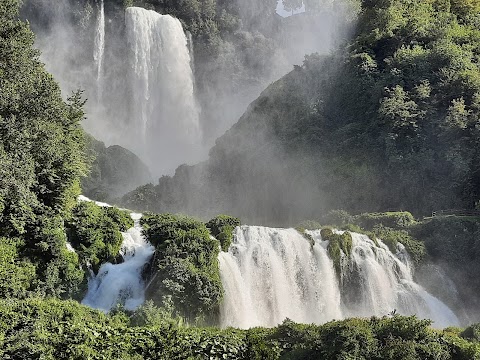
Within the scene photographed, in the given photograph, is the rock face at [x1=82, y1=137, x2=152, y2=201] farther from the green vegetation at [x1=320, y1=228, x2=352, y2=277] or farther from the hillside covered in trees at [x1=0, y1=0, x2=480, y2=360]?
the green vegetation at [x1=320, y1=228, x2=352, y2=277]

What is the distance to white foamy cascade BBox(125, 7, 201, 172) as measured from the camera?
56344mm

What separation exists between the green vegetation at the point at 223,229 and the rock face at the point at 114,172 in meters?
19.3

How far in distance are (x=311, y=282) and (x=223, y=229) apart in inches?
191

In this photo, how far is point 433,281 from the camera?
26.4 meters

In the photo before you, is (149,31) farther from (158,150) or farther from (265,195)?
(265,195)

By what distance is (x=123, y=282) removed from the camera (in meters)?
20.3

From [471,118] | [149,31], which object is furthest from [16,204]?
[149,31]

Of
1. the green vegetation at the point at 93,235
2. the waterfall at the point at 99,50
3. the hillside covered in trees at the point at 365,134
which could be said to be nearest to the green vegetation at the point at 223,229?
the green vegetation at the point at 93,235

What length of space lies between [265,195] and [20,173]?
25994mm

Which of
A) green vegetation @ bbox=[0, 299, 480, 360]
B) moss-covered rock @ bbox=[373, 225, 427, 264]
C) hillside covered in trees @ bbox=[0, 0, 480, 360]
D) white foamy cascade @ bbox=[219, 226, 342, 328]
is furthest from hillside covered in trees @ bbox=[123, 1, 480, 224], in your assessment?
green vegetation @ bbox=[0, 299, 480, 360]

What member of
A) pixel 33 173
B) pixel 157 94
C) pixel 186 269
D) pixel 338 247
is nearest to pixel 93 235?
pixel 33 173

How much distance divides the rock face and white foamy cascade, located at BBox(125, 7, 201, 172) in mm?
8265

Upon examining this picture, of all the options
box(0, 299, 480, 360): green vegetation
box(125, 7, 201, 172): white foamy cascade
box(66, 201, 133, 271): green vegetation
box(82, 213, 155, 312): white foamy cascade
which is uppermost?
box(125, 7, 201, 172): white foamy cascade

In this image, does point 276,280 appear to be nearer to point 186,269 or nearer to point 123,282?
point 186,269
